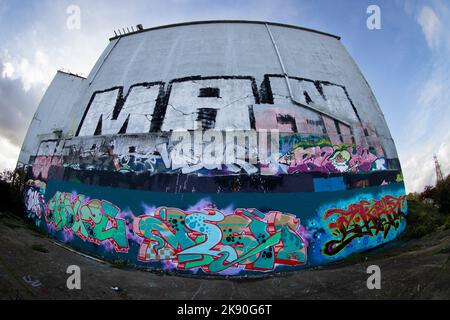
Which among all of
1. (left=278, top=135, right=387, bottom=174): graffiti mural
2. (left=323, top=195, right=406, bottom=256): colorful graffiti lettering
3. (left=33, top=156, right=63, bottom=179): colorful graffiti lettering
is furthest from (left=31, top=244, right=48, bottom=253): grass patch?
(left=323, top=195, right=406, bottom=256): colorful graffiti lettering

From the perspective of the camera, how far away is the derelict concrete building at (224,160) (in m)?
11.2

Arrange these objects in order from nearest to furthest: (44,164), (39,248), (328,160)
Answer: (39,248) < (328,160) < (44,164)

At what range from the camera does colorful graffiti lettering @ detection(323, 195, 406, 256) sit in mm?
11914

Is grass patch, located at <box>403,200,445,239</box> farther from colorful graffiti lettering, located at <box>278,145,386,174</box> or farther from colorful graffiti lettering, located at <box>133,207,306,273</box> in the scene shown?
colorful graffiti lettering, located at <box>133,207,306,273</box>

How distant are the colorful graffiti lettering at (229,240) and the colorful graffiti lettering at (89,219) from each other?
2.09m

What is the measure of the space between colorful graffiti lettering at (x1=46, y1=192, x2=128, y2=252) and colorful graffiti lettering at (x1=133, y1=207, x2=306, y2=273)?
82.3 inches

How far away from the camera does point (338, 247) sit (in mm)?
11922

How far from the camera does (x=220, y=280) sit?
34.2 ft

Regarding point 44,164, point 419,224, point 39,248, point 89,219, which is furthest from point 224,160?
point 44,164

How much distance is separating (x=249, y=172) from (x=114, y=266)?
21.7 feet

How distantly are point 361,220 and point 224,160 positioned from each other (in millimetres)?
6767

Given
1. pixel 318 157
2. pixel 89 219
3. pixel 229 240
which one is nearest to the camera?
pixel 229 240

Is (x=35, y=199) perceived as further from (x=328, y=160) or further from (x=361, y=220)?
(x=361, y=220)

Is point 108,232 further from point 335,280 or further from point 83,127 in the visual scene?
point 335,280
